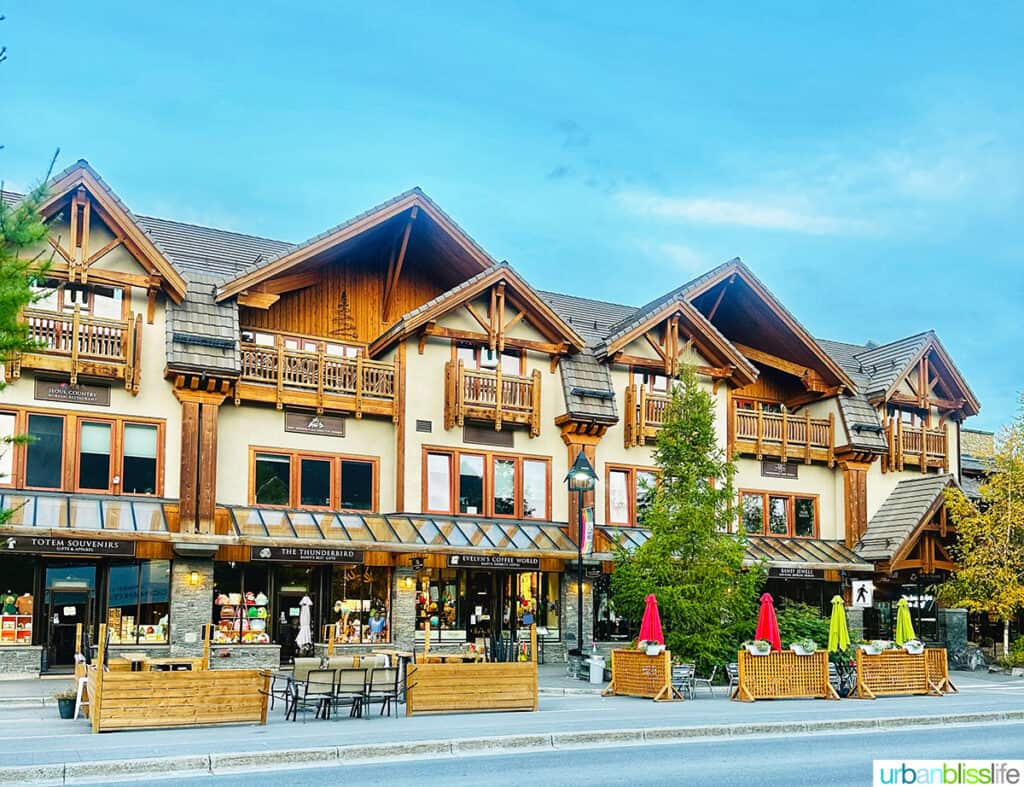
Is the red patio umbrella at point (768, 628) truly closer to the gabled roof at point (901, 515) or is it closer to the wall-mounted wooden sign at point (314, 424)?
the wall-mounted wooden sign at point (314, 424)

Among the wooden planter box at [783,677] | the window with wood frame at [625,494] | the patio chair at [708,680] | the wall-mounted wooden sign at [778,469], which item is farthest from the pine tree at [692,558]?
the wall-mounted wooden sign at [778,469]

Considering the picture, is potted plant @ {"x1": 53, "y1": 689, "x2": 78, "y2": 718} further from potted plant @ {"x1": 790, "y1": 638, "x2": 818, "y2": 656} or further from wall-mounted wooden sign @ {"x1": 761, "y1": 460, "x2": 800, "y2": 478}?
wall-mounted wooden sign @ {"x1": 761, "y1": 460, "x2": 800, "y2": 478}

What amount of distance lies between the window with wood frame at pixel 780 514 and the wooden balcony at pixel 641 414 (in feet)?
13.9

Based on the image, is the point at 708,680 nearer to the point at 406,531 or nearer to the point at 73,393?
the point at 406,531

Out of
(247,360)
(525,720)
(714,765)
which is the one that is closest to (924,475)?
(247,360)

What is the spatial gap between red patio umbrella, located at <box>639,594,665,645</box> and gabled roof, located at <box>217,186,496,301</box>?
12.0 m

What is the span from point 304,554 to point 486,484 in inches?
240

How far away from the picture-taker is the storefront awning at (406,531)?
2902 cm

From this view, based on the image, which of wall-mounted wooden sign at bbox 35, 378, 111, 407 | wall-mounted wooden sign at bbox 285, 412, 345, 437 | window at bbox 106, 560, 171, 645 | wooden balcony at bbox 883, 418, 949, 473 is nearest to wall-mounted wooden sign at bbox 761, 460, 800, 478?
wooden balcony at bbox 883, 418, 949, 473

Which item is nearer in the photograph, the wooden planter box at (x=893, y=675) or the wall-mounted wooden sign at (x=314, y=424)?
the wooden planter box at (x=893, y=675)

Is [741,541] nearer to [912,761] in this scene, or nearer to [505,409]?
[505,409]

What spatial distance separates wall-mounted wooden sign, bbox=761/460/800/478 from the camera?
38344mm

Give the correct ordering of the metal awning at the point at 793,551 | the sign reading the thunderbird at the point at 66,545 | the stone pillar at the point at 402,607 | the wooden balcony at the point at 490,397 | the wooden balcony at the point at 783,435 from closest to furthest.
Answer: the sign reading the thunderbird at the point at 66,545, the stone pillar at the point at 402,607, the wooden balcony at the point at 490,397, the metal awning at the point at 793,551, the wooden balcony at the point at 783,435

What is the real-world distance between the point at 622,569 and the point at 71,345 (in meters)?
13.3
